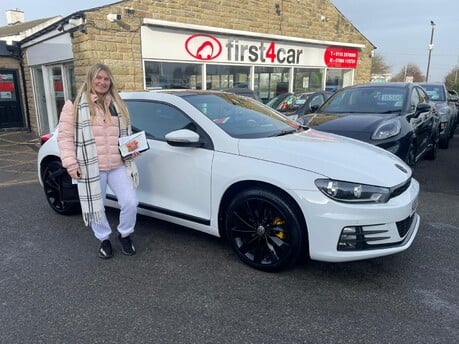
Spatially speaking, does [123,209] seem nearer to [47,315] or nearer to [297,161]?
[47,315]

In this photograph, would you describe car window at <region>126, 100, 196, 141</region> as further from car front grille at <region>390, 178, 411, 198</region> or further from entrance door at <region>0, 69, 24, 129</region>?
entrance door at <region>0, 69, 24, 129</region>

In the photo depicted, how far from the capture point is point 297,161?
2.87 m

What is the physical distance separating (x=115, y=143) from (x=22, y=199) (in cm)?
294

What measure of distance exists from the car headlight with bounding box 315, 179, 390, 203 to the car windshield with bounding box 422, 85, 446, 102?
8.61m

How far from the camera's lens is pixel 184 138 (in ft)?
10.4

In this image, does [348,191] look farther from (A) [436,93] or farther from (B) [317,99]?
(A) [436,93]

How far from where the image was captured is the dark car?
5.00m

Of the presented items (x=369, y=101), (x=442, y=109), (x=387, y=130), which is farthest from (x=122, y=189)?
(x=442, y=109)

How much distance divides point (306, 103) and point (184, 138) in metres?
5.93

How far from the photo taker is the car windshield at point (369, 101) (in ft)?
19.2

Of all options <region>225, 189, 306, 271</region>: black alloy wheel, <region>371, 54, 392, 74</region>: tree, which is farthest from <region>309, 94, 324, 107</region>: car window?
<region>371, 54, 392, 74</region>: tree

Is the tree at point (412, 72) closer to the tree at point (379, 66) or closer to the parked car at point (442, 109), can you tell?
the tree at point (379, 66)

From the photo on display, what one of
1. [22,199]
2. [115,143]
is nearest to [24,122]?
[22,199]

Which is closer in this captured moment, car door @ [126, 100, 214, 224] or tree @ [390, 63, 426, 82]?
car door @ [126, 100, 214, 224]
